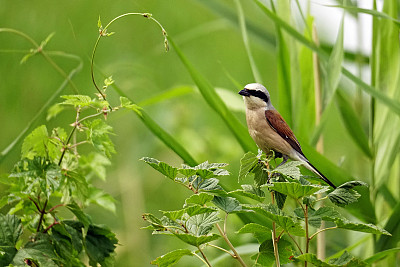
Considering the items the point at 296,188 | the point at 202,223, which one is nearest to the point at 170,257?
the point at 202,223

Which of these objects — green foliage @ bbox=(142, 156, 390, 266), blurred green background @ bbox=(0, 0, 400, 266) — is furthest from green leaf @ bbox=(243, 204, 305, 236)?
blurred green background @ bbox=(0, 0, 400, 266)

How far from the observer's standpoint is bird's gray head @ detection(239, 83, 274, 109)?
2.49 ft

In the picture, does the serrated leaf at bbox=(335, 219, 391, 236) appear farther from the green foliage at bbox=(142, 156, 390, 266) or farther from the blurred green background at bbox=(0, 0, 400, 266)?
the blurred green background at bbox=(0, 0, 400, 266)

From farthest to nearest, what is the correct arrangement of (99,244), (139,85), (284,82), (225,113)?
(139,85) → (284,82) → (225,113) → (99,244)

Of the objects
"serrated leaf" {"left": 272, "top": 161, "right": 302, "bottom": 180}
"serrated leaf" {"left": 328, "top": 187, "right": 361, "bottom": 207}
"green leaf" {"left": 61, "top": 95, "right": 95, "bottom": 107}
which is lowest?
"serrated leaf" {"left": 328, "top": 187, "right": 361, "bottom": 207}

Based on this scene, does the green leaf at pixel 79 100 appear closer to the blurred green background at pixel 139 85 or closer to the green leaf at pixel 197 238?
the green leaf at pixel 197 238

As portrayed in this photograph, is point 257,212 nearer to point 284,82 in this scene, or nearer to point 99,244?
point 99,244

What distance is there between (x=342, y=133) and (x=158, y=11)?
3.00 ft

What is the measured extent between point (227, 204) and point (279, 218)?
75 millimetres

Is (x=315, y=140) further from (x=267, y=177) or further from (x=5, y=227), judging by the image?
(x=5, y=227)

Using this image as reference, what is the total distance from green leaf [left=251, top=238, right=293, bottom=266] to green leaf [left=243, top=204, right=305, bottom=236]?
0.22 ft

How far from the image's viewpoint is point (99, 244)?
0.82 metres

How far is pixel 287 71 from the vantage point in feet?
3.41

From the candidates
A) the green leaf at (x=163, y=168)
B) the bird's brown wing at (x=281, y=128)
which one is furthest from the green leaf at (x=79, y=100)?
the bird's brown wing at (x=281, y=128)
